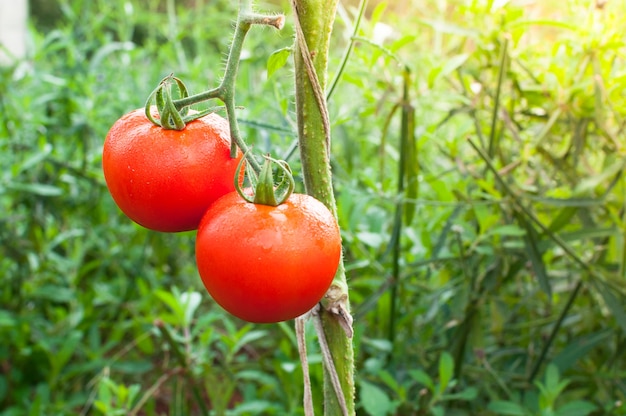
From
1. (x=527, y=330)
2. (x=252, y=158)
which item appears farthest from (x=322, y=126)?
(x=527, y=330)

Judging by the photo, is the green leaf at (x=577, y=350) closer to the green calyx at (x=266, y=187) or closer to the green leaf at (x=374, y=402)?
the green leaf at (x=374, y=402)

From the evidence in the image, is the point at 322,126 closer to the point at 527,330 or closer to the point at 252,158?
the point at 252,158

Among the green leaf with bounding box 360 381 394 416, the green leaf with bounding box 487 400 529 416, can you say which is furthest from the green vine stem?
the green leaf with bounding box 487 400 529 416

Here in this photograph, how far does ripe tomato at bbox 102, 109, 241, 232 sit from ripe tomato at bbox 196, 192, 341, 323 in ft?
0.09

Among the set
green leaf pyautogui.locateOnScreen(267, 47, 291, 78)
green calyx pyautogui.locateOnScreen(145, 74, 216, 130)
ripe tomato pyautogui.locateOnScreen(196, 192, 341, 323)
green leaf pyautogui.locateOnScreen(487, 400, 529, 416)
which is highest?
green leaf pyautogui.locateOnScreen(267, 47, 291, 78)

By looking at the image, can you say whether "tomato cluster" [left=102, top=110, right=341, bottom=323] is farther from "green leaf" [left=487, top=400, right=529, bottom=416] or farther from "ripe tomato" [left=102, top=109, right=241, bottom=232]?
"green leaf" [left=487, top=400, right=529, bottom=416]

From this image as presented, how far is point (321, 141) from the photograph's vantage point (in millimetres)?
492

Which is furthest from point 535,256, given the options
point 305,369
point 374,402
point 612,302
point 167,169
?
point 167,169

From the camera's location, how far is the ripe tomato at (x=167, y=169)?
44 centimetres

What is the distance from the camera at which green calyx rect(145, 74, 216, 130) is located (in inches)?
17.4

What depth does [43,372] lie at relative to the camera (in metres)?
1.31

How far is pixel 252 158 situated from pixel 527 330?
880 millimetres

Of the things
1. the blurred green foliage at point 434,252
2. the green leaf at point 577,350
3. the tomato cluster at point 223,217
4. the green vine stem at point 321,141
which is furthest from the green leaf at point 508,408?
the tomato cluster at point 223,217

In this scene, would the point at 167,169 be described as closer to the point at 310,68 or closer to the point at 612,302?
the point at 310,68
